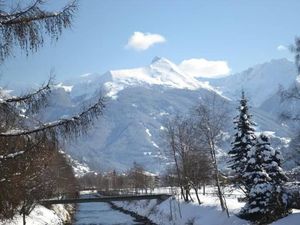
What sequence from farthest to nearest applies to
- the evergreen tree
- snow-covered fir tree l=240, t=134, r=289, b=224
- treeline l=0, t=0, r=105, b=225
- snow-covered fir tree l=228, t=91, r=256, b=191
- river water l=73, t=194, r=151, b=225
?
river water l=73, t=194, r=151, b=225
snow-covered fir tree l=228, t=91, r=256, b=191
the evergreen tree
snow-covered fir tree l=240, t=134, r=289, b=224
treeline l=0, t=0, r=105, b=225

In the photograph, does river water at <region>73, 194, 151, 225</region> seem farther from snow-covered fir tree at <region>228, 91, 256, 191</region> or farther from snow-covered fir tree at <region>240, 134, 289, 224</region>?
snow-covered fir tree at <region>240, 134, 289, 224</region>

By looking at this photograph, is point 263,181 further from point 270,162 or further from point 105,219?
point 105,219

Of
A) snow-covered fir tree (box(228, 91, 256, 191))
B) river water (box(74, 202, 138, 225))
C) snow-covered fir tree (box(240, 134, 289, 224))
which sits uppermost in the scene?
snow-covered fir tree (box(228, 91, 256, 191))

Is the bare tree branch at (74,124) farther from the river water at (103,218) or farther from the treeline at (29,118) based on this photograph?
the river water at (103,218)

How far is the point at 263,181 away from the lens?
3591 cm

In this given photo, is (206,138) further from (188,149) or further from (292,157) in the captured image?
(292,157)

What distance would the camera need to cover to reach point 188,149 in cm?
5744

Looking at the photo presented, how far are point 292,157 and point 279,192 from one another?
318 inches

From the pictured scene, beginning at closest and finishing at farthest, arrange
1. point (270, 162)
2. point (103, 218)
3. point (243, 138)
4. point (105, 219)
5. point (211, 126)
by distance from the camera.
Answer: point (270, 162)
point (243, 138)
point (211, 126)
point (105, 219)
point (103, 218)

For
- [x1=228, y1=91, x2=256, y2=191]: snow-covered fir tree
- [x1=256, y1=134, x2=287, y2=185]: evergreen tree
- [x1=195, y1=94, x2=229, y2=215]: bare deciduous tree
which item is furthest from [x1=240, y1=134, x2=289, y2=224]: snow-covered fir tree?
[x1=195, y1=94, x2=229, y2=215]: bare deciduous tree

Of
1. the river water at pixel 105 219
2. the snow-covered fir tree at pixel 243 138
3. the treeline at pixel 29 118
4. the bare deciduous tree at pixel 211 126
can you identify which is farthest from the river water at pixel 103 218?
the treeline at pixel 29 118

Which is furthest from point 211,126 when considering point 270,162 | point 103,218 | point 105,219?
point 103,218

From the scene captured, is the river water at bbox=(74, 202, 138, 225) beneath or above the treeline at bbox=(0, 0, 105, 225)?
beneath

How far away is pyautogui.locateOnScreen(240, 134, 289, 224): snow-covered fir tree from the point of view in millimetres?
34031
